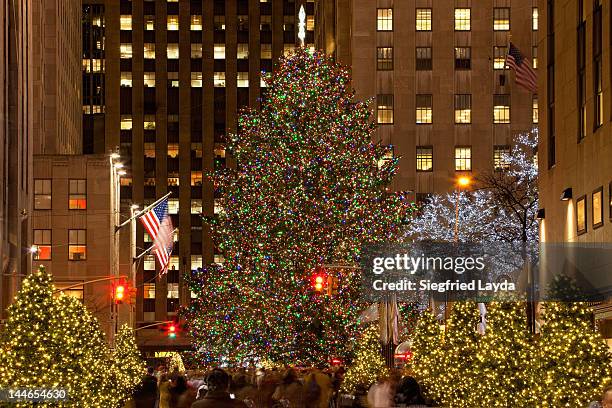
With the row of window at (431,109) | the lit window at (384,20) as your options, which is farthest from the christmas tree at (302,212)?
the lit window at (384,20)

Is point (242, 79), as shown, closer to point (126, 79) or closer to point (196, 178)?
point (196, 178)

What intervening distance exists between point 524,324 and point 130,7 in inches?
5439

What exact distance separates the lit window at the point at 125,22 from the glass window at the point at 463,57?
77982 mm

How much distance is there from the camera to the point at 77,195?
3356 inches

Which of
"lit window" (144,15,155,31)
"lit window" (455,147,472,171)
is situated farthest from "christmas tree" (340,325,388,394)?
"lit window" (144,15,155,31)

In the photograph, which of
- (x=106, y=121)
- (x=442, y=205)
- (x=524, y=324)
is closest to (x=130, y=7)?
(x=106, y=121)

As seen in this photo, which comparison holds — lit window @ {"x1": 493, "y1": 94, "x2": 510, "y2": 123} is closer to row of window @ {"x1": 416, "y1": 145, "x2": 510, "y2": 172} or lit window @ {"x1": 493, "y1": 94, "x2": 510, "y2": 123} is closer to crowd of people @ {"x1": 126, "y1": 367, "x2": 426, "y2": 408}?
row of window @ {"x1": 416, "y1": 145, "x2": 510, "y2": 172}

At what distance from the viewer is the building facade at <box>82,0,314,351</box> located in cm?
15350

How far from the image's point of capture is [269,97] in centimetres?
5575

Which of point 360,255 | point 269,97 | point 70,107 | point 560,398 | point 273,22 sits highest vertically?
point 273,22

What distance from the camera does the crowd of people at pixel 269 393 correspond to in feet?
44.4

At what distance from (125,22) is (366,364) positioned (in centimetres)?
11660

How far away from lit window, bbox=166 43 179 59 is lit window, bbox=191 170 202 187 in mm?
15972

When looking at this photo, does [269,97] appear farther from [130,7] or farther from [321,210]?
[130,7]
